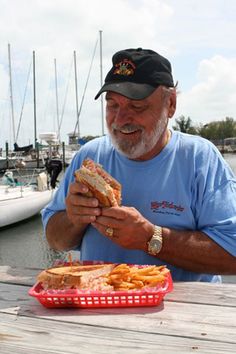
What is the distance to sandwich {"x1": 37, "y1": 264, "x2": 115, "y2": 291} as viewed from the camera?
2.06 m

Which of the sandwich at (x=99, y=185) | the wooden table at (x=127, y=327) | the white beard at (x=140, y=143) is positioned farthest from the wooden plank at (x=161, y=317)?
the white beard at (x=140, y=143)

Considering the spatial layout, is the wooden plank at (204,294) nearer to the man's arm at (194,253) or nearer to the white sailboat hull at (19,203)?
the man's arm at (194,253)

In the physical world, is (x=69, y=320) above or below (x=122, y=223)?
below

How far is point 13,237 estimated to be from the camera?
17172mm

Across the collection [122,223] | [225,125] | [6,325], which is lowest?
[225,125]

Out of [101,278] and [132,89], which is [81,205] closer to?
[101,278]

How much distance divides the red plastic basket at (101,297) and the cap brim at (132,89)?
1.22 metres

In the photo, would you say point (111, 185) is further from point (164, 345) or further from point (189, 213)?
point (164, 345)

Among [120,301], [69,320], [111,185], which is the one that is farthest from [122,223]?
[69,320]

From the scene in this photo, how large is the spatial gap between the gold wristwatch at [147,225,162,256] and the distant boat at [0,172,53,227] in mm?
15130

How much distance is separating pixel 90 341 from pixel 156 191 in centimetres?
138

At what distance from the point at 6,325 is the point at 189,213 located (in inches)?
54.2

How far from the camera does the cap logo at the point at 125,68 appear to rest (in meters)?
2.88

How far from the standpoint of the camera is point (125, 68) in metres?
2.91
